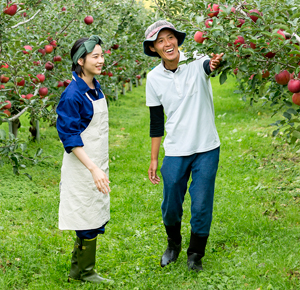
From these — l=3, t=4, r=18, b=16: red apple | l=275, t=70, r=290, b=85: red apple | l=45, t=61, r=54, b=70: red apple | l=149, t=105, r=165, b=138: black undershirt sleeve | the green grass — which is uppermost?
l=3, t=4, r=18, b=16: red apple

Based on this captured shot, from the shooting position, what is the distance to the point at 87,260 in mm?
2840

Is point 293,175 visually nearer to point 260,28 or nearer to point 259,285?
point 259,285

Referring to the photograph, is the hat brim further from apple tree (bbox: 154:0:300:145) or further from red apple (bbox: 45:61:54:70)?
red apple (bbox: 45:61:54:70)

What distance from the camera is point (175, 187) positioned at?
9.55ft

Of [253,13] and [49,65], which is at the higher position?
[253,13]

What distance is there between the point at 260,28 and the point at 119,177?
394 cm

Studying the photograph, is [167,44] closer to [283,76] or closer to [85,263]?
[283,76]

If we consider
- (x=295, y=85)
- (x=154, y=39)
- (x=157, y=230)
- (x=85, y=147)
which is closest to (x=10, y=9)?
(x=154, y=39)

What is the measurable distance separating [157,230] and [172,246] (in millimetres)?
754

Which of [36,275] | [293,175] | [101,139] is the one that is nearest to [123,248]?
[36,275]

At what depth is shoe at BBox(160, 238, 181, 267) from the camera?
10.4ft

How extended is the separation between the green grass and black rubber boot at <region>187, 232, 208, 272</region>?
0.23 feet

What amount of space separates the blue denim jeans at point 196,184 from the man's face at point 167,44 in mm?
721

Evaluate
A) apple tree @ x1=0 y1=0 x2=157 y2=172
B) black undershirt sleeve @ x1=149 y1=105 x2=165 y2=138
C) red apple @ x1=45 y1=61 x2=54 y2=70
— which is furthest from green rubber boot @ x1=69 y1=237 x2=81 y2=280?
red apple @ x1=45 y1=61 x2=54 y2=70
